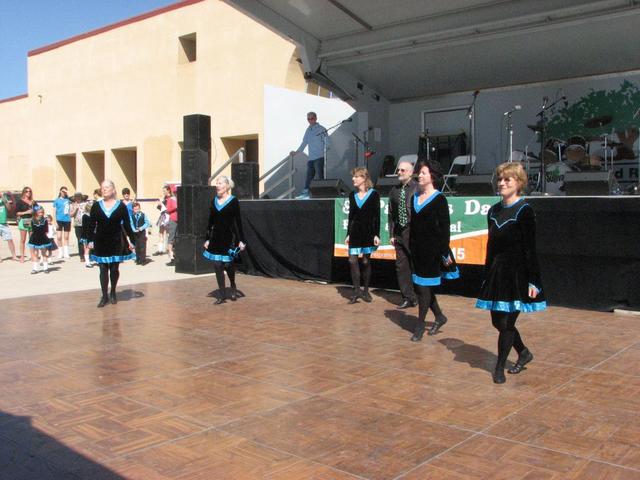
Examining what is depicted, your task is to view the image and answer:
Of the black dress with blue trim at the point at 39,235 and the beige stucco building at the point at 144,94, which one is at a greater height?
the beige stucco building at the point at 144,94

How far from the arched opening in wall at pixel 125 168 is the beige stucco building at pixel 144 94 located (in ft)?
0.15

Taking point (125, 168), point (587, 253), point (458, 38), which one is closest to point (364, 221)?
point (587, 253)

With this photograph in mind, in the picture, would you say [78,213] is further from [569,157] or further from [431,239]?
[431,239]

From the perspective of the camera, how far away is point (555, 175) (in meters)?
13.1

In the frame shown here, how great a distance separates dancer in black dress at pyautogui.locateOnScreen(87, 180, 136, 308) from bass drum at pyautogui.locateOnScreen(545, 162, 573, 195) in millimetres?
8623

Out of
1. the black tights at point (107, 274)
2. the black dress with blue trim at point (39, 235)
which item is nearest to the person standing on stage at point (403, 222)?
the black tights at point (107, 274)

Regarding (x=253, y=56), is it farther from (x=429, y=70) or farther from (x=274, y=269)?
(x=274, y=269)

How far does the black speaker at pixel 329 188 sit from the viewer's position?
39.4 ft

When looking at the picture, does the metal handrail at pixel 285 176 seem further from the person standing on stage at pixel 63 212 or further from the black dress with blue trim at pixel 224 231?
the black dress with blue trim at pixel 224 231

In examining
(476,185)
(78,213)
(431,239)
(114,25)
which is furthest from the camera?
(114,25)

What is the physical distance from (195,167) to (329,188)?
8.85 feet

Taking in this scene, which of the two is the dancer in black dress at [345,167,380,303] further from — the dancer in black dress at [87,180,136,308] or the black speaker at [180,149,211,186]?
the black speaker at [180,149,211,186]

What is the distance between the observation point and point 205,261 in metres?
12.3

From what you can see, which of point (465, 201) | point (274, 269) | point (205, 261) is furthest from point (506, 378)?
point (205, 261)
